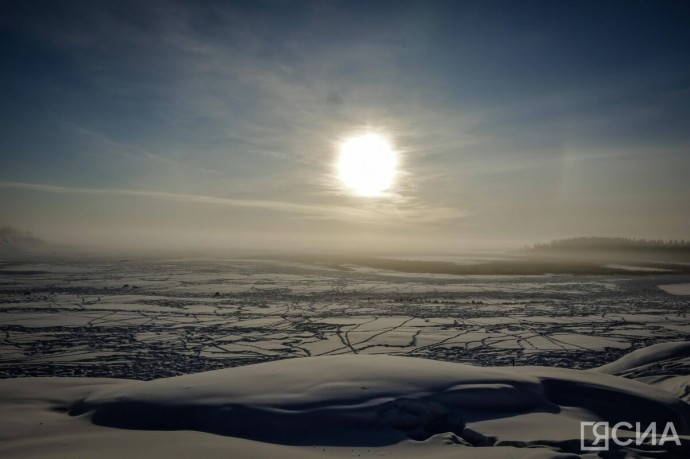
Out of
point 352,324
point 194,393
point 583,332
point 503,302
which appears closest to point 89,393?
point 194,393

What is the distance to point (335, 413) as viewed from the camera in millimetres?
4535

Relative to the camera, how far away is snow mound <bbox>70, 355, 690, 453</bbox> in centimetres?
436

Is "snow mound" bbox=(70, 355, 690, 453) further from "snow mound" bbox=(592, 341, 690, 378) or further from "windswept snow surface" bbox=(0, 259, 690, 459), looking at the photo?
"snow mound" bbox=(592, 341, 690, 378)

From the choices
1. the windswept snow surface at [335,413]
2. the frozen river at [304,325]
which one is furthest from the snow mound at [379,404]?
the frozen river at [304,325]

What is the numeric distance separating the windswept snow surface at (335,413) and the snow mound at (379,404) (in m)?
0.01

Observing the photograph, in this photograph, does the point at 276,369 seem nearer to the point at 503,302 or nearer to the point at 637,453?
the point at 637,453

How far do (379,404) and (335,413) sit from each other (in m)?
0.56

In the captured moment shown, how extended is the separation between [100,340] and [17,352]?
1.62 m

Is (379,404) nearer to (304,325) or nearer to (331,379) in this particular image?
(331,379)

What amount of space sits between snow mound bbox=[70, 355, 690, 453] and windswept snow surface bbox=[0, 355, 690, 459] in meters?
0.01

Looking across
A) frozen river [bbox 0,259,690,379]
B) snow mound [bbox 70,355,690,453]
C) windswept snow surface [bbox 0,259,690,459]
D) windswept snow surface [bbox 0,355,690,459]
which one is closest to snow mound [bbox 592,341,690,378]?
windswept snow surface [bbox 0,259,690,459]

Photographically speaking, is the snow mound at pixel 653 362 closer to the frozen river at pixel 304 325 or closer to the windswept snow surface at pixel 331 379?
the windswept snow surface at pixel 331 379

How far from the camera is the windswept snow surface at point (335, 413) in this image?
4.00 metres

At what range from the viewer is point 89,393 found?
5.71m
